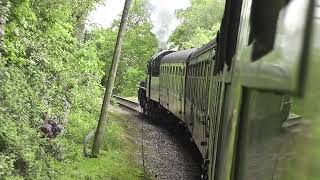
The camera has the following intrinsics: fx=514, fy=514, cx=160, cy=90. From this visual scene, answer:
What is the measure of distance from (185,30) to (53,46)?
2957 cm

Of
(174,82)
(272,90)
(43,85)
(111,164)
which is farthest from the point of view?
(174,82)

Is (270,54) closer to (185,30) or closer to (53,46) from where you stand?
(53,46)

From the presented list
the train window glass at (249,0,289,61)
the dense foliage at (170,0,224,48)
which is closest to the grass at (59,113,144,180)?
the train window glass at (249,0,289,61)

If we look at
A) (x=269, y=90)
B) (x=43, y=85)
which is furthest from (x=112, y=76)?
(x=269, y=90)

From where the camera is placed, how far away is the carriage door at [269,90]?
134cm

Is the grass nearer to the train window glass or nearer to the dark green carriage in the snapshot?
the dark green carriage

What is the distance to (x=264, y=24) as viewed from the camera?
6.54 ft

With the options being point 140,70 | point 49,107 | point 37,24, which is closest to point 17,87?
point 49,107

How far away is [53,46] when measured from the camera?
12.6m

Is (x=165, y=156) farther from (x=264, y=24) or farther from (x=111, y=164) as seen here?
(x=264, y=24)

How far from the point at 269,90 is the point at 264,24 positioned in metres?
0.40

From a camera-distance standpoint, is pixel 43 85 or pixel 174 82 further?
pixel 174 82

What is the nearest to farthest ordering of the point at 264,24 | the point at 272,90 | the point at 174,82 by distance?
the point at 272,90 → the point at 264,24 → the point at 174,82

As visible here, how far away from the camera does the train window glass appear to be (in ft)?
5.77
